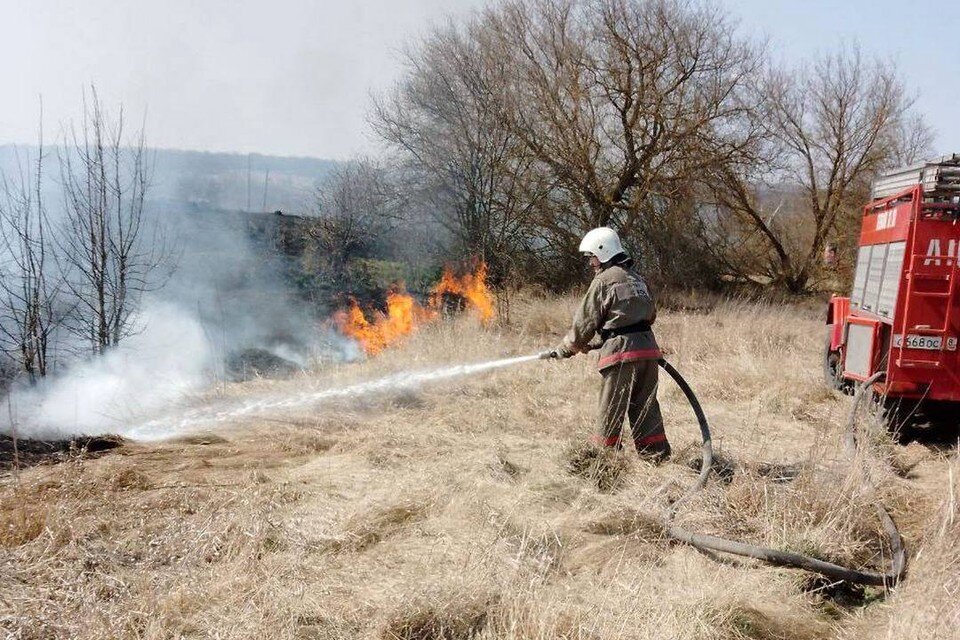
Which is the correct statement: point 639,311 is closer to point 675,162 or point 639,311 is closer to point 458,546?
point 458,546

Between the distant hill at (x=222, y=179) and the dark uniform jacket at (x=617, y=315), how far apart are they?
23.7 feet

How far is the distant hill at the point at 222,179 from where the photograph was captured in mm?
11634

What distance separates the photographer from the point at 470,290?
631 inches

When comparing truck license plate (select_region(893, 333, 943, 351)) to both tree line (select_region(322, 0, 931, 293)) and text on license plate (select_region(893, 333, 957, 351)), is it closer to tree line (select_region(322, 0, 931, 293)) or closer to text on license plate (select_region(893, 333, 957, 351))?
text on license plate (select_region(893, 333, 957, 351))

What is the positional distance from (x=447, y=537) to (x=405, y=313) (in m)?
9.69

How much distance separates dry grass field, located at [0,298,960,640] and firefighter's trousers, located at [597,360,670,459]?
0.62 feet

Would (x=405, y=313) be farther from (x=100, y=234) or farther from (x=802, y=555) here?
(x=802, y=555)

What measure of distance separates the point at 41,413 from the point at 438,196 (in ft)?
37.8

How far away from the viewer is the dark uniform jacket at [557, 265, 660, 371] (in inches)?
212

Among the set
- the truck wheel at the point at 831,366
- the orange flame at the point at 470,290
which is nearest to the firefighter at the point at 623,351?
the truck wheel at the point at 831,366

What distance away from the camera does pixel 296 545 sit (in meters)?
3.78

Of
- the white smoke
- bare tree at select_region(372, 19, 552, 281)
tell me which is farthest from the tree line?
the white smoke

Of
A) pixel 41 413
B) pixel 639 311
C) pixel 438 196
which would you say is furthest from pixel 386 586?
pixel 438 196

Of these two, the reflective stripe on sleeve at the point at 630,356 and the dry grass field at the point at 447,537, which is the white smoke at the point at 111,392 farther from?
the reflective stripe on sleeve at the point at 630,356
